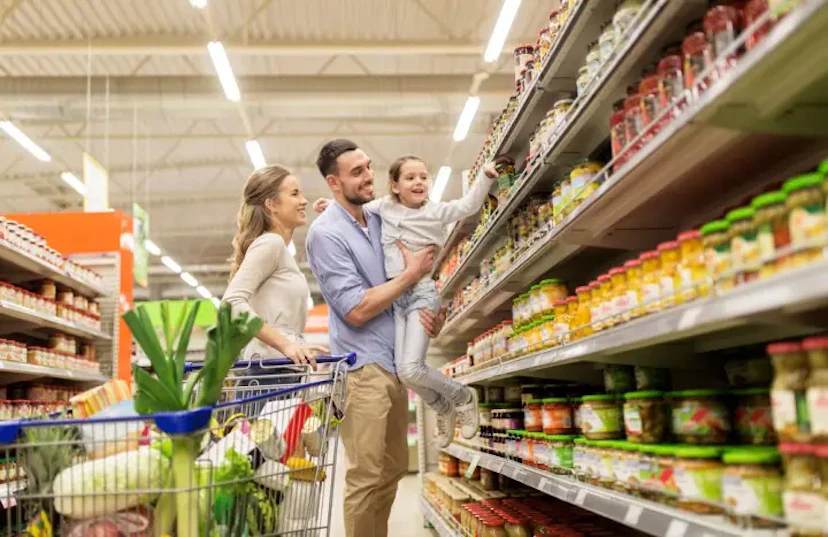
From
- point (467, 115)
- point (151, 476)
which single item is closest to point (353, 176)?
point (151, 476)

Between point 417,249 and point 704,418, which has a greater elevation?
point 417,249

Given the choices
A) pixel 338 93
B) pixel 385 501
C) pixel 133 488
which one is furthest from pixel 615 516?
pixel 338 93

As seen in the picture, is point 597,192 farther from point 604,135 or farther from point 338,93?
point 338,93

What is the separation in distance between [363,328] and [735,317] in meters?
2.02

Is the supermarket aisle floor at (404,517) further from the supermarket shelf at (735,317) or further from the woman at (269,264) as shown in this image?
the supermarket shelf at (735,317)

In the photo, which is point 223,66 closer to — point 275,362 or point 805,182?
point 275,362

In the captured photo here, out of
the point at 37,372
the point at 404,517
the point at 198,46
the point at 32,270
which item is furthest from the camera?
the point at 198,46

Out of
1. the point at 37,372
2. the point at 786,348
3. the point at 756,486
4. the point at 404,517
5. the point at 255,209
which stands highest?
the point at 255,209

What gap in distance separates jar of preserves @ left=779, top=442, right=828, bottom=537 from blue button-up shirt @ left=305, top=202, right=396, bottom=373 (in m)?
2.01

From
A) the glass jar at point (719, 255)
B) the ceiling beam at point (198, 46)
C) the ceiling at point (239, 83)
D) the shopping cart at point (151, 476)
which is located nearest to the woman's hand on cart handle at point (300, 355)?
the shopping cart at point (151, 476)

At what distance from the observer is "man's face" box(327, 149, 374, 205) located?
3.40 meters

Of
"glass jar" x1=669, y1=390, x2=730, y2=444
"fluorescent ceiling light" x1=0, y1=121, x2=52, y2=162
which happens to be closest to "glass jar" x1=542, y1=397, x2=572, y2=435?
"glass jar" x1=669, y1=390, x2=730, y2=444

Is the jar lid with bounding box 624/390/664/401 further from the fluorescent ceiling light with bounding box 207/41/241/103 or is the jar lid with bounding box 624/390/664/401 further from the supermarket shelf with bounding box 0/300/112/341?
the fluorescent ceiling light with bounding box 207/41/241/103

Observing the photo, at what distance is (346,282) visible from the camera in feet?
10.4
